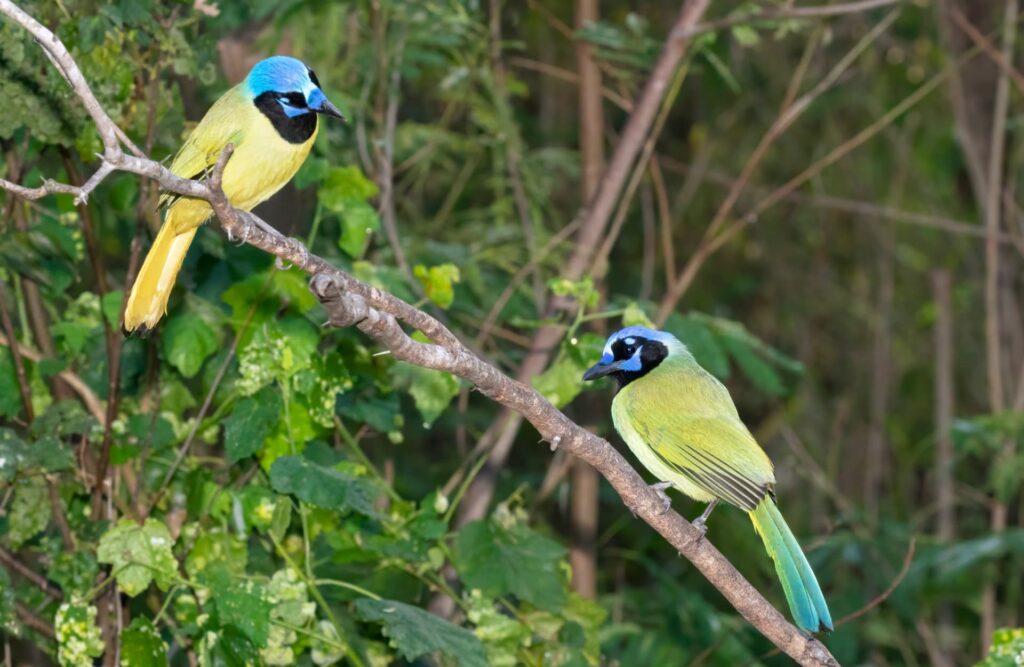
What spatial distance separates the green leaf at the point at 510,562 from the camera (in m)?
3.52

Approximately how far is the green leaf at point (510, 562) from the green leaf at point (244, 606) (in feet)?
2.07

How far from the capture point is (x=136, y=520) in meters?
3.41

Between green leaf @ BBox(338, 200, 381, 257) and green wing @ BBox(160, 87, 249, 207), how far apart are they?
23.7 inches

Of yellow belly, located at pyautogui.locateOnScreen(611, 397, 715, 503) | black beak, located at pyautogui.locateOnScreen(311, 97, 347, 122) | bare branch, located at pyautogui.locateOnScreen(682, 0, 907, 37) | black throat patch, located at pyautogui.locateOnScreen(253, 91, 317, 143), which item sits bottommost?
yellow belly, located at pyautogui.locateOnScreen(611, 397, 715, 503)

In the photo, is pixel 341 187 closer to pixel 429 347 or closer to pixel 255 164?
pixel 255 164

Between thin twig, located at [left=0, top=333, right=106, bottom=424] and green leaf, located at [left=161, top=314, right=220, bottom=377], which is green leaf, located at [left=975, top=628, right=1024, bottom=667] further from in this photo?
thin twig, located at [left=0, top=333, right=106, bottom=424]

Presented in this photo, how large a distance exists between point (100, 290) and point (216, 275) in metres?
0.43

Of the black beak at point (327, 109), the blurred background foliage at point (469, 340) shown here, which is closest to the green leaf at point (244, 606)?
the blurred background foliage at point (469, 340)


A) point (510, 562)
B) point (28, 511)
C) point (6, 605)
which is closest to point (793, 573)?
point (510, 562)

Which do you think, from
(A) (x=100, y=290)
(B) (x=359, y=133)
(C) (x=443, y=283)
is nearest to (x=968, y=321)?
(B) (x=359, y=133)

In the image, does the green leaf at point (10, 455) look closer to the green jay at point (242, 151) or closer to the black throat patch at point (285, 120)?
the green jay at point (242, 151)

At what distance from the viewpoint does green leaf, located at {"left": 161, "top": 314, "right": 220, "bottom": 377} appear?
335 centimetres

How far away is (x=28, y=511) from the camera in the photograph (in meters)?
3.34

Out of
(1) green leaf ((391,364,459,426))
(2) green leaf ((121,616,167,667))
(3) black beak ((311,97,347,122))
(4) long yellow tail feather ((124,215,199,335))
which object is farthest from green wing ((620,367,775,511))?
(2) green leaf ((121,616,167,667))
